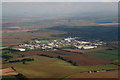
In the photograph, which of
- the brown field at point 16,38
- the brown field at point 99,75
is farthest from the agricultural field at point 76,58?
the brown field at point 16,38

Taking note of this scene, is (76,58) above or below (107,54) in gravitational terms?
below

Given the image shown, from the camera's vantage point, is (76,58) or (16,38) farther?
(16,38)

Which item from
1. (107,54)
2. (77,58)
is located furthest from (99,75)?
(107,54)

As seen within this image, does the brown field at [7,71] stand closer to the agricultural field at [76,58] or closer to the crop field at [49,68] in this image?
the crop field at [49,68]

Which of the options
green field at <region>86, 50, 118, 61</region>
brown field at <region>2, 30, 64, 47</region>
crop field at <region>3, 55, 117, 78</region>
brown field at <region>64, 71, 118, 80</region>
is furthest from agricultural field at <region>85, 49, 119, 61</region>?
brown field at <region>2, 30, 64, 47</region>

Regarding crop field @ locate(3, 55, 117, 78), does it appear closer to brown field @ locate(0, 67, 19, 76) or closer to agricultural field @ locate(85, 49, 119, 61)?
brown field @ locate(0, 67, 19, 76)

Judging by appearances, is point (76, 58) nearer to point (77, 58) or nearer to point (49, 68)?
point (77, 58)

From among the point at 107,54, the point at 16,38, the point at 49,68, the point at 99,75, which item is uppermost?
the point at 16,38

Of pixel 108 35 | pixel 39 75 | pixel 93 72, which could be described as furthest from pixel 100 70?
pixel 108 35
